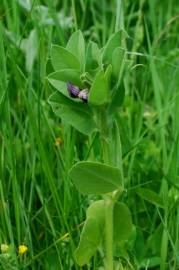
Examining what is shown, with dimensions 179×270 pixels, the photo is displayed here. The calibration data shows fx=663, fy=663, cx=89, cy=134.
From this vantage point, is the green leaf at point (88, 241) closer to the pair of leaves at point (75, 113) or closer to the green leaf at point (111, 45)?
the pair of leaves at point (75, 113)

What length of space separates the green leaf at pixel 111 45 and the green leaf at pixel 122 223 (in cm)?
25

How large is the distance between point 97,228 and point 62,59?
0.28m

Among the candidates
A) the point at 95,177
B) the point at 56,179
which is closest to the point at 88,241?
the point at 95,177

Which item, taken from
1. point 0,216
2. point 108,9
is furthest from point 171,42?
point 0,216

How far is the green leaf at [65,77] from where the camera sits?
3.37 ft

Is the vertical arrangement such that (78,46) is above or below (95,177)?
above

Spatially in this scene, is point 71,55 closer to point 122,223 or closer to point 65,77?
point 65,77

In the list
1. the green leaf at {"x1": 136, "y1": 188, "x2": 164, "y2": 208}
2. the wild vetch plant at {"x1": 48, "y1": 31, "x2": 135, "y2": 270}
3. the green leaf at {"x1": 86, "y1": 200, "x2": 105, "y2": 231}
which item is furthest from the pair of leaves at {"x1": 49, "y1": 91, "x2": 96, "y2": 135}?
the green leaf at {"x1": 136, "y1": 188, "x2": 164, "y2": 208}

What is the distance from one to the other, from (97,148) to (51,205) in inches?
7.8

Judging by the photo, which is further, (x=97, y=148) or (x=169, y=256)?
(x=97, y=148)

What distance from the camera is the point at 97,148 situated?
61.8 inches

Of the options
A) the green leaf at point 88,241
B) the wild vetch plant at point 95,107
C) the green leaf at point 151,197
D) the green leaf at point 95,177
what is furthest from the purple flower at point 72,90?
the green leaf at point 151,197

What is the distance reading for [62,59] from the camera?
105 centimetres

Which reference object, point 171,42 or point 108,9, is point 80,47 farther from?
point 108,9
